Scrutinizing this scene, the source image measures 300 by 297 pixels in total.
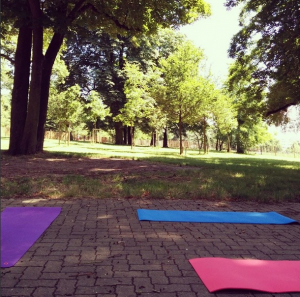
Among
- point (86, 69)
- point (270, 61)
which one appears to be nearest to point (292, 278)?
point (270, 61)

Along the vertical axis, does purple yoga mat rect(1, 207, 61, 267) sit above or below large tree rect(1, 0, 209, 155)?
below

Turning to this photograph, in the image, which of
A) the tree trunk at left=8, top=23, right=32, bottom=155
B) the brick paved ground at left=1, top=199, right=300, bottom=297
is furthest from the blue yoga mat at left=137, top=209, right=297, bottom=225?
the tree trunk at left=8, top=23, right=32, bottom=155

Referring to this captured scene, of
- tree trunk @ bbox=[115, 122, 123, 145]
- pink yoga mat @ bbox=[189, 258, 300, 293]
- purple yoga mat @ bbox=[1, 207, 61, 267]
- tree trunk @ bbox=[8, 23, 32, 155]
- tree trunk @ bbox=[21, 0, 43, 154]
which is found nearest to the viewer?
pink yoga mat @ bbox=[189, 258, 300, 293]

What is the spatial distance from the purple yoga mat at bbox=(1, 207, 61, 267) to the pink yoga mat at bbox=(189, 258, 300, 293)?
2.16m

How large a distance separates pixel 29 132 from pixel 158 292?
13124 mm

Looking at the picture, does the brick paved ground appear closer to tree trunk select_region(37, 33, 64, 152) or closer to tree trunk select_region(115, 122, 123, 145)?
tree trunk select_region(37, 33, 64, 152)

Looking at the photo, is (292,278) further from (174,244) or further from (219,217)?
(219,217)

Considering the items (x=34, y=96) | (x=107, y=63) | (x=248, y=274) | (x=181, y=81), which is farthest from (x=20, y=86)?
(x=107, y=63)

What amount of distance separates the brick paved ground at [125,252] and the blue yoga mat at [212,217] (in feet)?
0.71

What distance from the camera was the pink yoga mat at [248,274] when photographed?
2.96 m

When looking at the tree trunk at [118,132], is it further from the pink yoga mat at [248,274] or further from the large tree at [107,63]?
the pink yoga mat at [248,274]

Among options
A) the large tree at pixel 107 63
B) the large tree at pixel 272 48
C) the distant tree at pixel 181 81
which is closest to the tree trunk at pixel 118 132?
the large tree at pixel 107 63

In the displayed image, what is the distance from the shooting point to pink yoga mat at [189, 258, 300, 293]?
2957mm

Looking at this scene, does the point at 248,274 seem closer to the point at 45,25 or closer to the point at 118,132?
the point at 45,25
